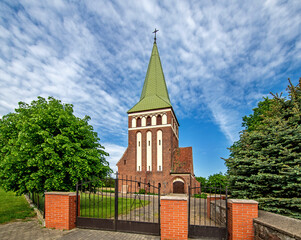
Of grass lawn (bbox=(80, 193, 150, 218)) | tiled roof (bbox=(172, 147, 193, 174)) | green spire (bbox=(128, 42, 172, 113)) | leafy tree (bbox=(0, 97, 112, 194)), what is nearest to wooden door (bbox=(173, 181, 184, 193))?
tiled roof (bbox=(172, 147, 193, 174))

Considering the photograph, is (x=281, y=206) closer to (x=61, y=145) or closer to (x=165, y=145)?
(x=61, y=145)

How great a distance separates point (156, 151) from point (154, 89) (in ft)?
32.0

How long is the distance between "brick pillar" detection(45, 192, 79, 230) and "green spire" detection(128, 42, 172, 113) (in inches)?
807

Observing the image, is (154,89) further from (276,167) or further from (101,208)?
(276,167)

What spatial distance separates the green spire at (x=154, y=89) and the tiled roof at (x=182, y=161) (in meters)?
7.33

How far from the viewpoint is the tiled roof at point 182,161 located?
24422 millimetres

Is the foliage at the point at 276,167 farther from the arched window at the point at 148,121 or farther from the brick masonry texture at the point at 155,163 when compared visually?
the arched window at the point at 148,121

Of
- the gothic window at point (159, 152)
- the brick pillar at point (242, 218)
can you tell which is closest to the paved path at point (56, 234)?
the brick pillar at point (242, 218)

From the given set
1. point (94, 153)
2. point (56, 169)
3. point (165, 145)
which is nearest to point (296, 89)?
point (94, 153)

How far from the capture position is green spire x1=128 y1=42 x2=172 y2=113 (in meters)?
27.1

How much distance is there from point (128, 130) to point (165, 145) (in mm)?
6032

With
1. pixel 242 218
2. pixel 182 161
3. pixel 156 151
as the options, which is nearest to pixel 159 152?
pixel 156 151

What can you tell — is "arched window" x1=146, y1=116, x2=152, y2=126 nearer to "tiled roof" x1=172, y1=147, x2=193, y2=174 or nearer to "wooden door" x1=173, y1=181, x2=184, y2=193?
"tiled roof" x1=172, y1=147, x2=193, y2=174

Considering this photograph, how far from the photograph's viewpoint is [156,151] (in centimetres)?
2528
